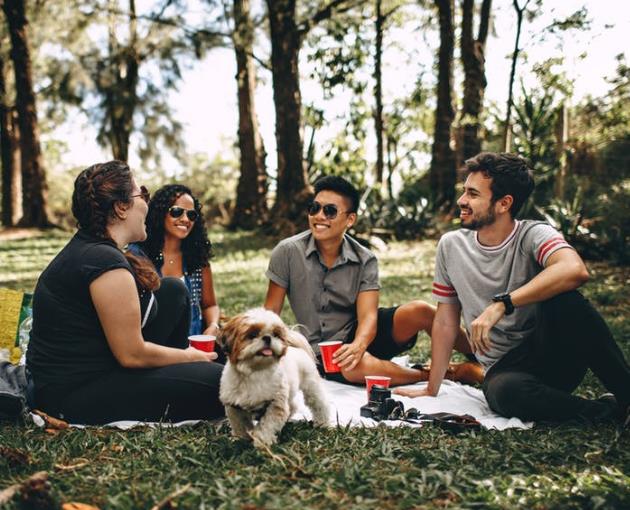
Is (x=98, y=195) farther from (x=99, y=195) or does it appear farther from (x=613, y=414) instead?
(x=613, y=414)

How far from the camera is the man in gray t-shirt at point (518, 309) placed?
12.1 ft

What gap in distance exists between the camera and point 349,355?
439cm

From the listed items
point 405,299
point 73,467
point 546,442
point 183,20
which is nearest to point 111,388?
point 73,467

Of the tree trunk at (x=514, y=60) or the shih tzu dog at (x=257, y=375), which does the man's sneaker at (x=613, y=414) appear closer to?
the shih tzu dog at (x=257, y=375)

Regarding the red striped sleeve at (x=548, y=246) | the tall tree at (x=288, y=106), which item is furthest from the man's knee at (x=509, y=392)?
the tall tree at (x=288, y=106)

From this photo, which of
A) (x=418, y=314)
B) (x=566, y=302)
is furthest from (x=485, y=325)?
(x=418, y=314)

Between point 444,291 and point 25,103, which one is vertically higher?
point 25,103

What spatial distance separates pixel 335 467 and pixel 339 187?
95.3 inches

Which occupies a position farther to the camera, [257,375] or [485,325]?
[485,325]

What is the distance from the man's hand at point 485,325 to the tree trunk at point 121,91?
19020mm

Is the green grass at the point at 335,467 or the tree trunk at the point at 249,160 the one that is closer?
the green grass at the point at 335,467

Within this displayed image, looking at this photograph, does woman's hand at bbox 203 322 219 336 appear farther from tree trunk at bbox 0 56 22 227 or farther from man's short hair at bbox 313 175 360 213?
tree trunk at bbox 0 56 22 227

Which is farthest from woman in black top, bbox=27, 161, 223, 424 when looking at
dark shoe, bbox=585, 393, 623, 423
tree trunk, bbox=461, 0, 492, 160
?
tree trunk, bbox=461, 0, 492, 160

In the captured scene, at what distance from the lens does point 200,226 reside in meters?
5.32
